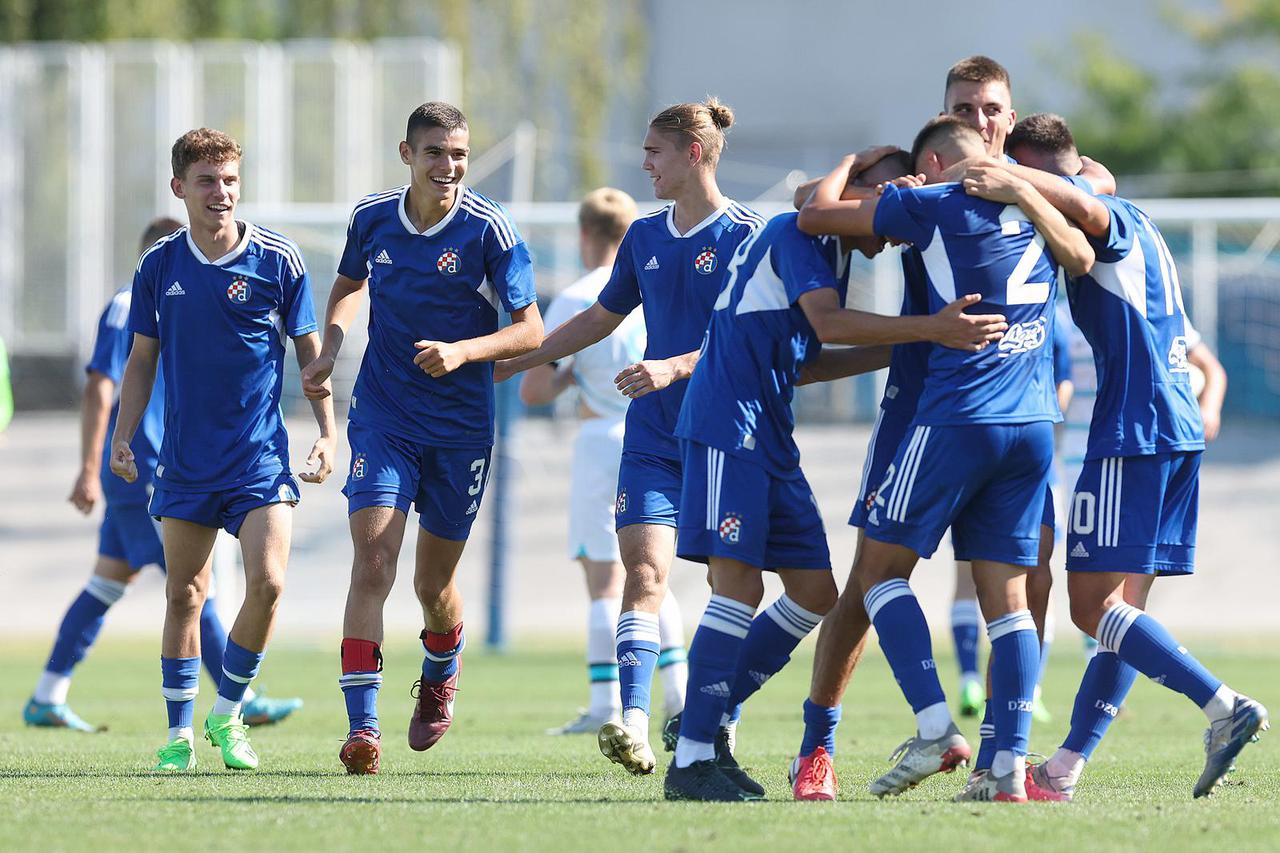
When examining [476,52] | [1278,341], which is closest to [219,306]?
[1278,341]

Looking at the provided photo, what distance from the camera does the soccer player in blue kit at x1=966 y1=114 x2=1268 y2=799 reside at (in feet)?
19.9

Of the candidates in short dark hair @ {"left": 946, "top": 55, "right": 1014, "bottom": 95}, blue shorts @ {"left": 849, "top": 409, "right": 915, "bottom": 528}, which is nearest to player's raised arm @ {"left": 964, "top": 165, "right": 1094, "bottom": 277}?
blue shorts @ {"left": 849, "top": 409, "right": 915, "bottom": 528}

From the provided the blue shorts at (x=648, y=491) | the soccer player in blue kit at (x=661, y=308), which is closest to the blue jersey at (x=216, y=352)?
the soccer player in blue kit at (x=661, y=308)

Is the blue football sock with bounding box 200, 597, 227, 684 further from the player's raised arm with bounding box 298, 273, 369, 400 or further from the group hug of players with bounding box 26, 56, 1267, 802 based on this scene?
the player's raised arm with bounding box 298, 273, 369, 400

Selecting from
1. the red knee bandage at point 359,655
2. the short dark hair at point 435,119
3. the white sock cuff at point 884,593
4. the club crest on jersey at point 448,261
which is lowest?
the red knee bandage at point 359,655

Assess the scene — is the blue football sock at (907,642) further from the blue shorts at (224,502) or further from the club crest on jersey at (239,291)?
the club crest on jersey at (239,291)

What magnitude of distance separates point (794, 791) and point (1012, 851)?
1.42 m

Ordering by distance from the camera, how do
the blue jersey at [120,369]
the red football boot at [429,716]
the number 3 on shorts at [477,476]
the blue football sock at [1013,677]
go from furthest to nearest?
the blue jersey at [120,369] → the red football boot at [429,716] → the number 3 on shorts at [477,476] → the blue football sock at [1013,677]

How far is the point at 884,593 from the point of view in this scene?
5.90 m

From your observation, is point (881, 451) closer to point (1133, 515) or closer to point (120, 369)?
point (1133, 515)

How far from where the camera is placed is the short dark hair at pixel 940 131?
6.06 metres

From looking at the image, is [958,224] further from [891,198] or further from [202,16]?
[202,16]

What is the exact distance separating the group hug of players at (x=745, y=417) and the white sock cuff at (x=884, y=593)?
2 cm

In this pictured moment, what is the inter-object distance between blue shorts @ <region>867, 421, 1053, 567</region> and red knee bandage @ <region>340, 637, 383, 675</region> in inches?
79.1
